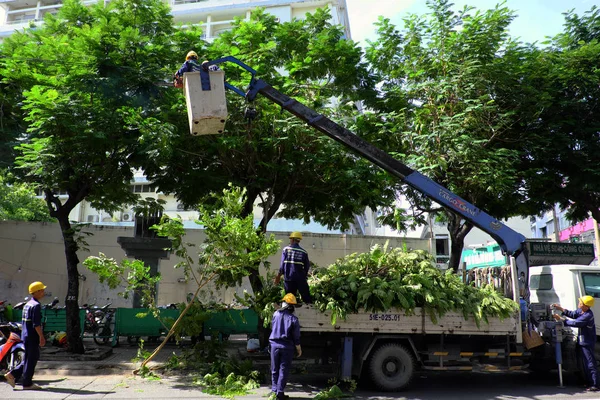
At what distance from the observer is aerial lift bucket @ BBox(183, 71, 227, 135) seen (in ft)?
23.2

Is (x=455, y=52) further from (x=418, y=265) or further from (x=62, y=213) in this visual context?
(x=62, y=213)

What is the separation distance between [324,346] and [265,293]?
4.65 feet

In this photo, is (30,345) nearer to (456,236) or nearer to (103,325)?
(103,325)

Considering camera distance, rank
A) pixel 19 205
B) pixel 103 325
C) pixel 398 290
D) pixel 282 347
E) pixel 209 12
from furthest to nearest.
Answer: pixel 209 12 < pixel 19 205 < pixel 103 325 < pixel 398 290 < pixel 282 347

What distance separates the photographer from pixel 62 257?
20.7m

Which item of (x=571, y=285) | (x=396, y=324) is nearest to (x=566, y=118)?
(x=571, y=285)

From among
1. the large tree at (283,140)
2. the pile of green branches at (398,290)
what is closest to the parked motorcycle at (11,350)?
the large tree at (283,140)

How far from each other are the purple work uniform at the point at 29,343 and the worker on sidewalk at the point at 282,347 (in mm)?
4050

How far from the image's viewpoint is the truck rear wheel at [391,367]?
8016 mm

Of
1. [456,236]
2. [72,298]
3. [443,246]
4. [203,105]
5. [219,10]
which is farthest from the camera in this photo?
[443,246]

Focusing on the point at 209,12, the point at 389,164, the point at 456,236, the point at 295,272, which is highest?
the point at 209,12

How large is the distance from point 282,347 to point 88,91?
6.42m

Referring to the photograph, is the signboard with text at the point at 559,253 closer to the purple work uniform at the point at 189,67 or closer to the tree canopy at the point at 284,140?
the tree canopy at the point at 284,140

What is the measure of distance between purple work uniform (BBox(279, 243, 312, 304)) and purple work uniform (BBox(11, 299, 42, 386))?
4.19m
